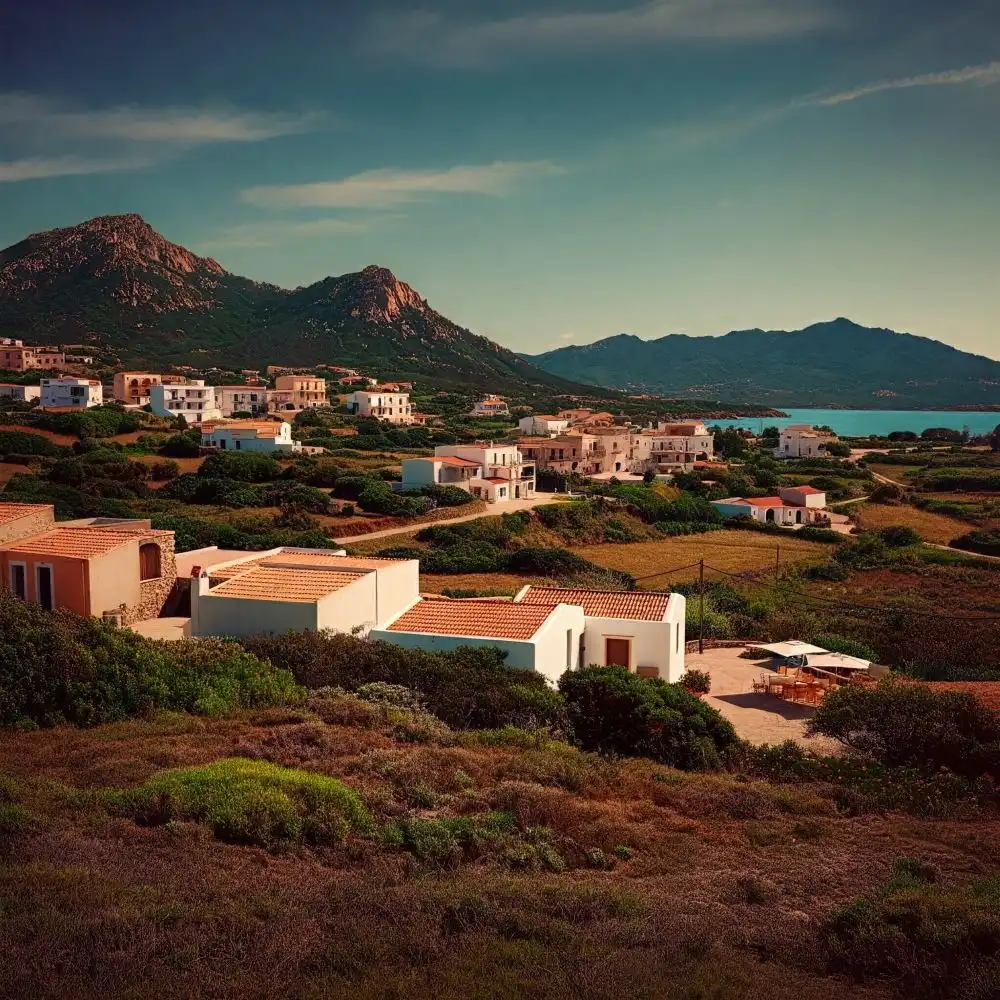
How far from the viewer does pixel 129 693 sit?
39.1ft

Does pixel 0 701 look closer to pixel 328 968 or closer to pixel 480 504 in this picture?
pixel 328 968

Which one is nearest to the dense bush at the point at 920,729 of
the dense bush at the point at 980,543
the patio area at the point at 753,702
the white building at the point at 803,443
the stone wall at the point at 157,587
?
the patio area at the point at 753,702

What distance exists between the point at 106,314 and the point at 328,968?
151 meters

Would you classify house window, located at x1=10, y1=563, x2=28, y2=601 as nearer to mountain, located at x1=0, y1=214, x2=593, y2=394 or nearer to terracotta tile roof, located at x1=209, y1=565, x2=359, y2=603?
terracotta tile roof, located at x1=209, y1=565, x2=359, y2=603

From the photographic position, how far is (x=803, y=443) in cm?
8750

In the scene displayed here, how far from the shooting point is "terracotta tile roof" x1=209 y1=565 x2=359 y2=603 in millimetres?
15594

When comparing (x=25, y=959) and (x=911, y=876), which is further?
(x=911, y=876)

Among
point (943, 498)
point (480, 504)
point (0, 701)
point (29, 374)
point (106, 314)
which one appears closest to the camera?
point (0, 701)

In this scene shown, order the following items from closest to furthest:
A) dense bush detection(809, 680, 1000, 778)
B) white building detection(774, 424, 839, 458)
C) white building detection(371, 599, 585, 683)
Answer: dense bush detection(809, 680, 1000, 778) < white building detection(371, 599, 585, 683) < white building detection(774, 424, 839, 458)

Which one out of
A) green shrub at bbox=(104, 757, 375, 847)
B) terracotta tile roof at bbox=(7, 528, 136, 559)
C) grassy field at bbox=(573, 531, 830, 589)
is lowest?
grassy field at bbox=(573, 531, 830, 589)

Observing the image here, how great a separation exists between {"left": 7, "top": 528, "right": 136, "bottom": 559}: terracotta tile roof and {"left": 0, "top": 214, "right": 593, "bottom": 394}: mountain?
351 ft

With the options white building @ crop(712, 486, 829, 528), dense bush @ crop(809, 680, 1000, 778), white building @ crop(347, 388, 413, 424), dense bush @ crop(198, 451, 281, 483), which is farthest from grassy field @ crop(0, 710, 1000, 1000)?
white building @ crop(347, 388, 413, 424)

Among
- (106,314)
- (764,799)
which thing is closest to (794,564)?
(764,799)

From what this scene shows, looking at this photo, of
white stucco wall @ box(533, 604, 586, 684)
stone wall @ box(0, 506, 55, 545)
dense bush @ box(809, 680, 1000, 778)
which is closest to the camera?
dense bush @ box(809, 680, 1000, 778)
